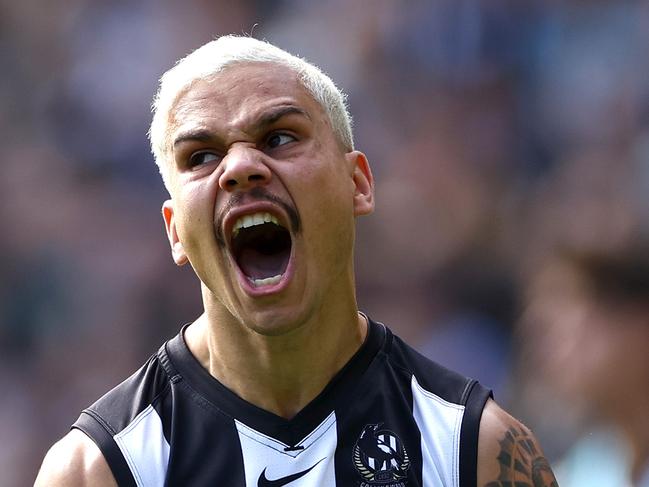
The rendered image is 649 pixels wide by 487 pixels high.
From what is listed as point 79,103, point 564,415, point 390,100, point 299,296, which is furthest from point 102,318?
point 299,296

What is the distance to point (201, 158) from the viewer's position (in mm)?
3258

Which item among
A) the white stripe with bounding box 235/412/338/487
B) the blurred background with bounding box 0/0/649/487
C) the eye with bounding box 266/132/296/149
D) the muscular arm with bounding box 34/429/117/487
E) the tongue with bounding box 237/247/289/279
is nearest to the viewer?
the muscular arm with bounding box 34/429/117/487

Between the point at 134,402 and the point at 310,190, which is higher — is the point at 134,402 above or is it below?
below

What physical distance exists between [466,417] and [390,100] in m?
3.45

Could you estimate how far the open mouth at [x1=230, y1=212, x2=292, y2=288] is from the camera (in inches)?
127

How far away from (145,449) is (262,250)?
2.41ft

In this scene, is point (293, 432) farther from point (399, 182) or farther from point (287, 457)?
point (399, 182)

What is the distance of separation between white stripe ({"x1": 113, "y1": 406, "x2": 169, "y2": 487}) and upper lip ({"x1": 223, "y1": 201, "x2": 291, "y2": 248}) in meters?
0.56

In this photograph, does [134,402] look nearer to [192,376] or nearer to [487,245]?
[192,376]

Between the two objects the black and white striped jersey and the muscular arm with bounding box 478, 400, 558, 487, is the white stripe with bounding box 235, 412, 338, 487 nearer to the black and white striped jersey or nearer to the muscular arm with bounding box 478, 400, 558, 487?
the black and white striped jersey

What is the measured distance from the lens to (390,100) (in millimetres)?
6406

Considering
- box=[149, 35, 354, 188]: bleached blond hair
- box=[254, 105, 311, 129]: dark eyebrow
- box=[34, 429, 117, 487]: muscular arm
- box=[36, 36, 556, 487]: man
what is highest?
box=[149, 35, 354, 188]: bleached blond hair

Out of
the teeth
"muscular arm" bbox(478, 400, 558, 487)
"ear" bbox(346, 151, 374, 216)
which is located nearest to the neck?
the teeth

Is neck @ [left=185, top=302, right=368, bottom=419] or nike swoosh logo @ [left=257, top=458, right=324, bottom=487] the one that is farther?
neck @ [left=185, top=302, right=368, bottom=419]
